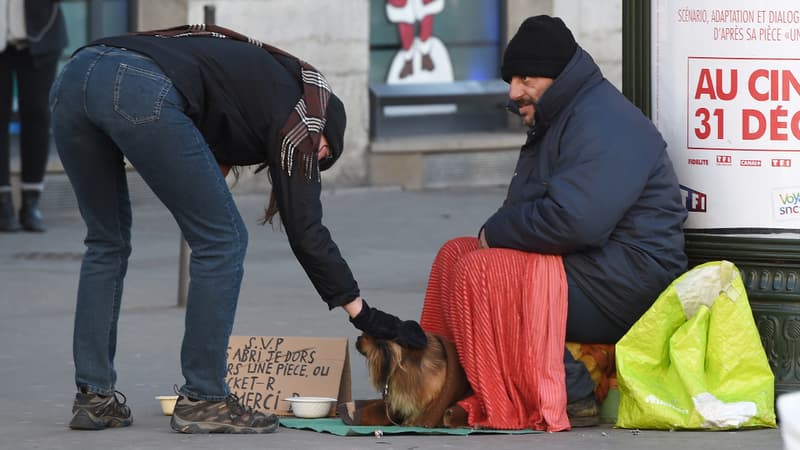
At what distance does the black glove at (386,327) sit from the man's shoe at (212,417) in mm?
411

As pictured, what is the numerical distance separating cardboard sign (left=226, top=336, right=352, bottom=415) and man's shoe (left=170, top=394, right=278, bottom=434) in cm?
50

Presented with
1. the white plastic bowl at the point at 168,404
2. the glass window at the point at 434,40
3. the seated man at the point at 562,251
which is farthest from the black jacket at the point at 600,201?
the glass window at the point at 434,40

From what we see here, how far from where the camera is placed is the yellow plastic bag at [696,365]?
16.5 ft

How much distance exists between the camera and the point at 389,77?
13375mm

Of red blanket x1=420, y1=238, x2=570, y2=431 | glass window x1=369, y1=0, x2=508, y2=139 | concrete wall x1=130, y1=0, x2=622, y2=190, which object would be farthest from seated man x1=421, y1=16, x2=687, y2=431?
glass window x1=369, y1=0, x2=508, y2=139

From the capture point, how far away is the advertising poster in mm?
5281

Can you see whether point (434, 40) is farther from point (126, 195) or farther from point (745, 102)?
point (126, 195)

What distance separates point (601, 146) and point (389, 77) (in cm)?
832

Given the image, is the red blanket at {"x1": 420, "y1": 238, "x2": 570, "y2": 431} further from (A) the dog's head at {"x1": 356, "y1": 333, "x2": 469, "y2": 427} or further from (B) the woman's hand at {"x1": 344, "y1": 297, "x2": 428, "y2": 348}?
(B) the woman's hand at {"x1": 344, "y1": 297, "x2": 428, "y2": 348}

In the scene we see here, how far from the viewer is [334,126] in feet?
16.1

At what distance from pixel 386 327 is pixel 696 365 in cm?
90

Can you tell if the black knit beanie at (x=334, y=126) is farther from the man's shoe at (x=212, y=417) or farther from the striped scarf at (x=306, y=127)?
the man's shoe at (x=212, y=417)

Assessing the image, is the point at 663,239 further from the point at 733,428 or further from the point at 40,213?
the point at 40,213

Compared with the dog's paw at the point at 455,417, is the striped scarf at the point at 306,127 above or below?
above
